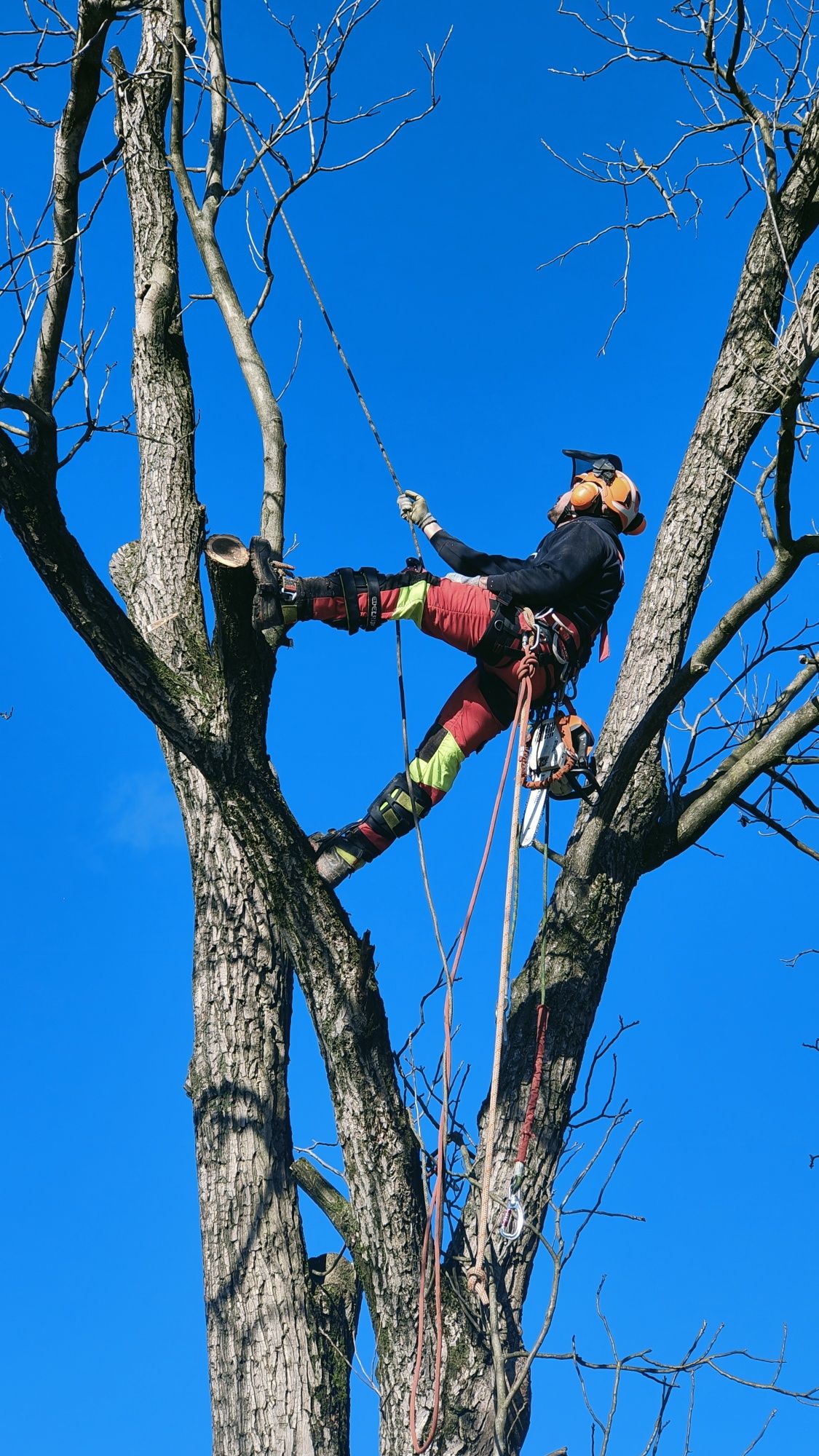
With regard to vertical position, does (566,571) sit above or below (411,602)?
above

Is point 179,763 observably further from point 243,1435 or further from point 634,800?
point 243,1435

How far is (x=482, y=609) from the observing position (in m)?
4.04

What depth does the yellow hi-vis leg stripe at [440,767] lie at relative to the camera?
14.5ft

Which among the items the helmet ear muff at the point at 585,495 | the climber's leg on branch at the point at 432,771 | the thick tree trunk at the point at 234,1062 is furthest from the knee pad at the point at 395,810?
the helmet ear muff at the point at 585,495

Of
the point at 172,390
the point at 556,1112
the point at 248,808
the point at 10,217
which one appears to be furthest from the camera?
the point at 172,390

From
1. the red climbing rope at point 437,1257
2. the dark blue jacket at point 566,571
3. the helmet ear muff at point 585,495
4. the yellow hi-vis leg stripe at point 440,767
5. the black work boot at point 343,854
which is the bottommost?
the red climbing rope at point 437,1257

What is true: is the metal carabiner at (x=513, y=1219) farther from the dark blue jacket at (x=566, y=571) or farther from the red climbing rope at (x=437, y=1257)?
the dark blue jacket at (x=566, y=571)

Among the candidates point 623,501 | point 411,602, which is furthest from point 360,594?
point 623,501

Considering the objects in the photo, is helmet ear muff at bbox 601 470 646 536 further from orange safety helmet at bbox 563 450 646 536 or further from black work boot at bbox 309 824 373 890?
black work boot at bbox 309 824 373 890

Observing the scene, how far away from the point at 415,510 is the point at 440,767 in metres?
0.84

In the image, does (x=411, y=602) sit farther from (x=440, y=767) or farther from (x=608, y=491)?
(x=608, y=491)

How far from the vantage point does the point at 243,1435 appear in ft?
12.3

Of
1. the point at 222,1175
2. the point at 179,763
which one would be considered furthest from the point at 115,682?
the point at 222,1175

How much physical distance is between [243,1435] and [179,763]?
200 cm
